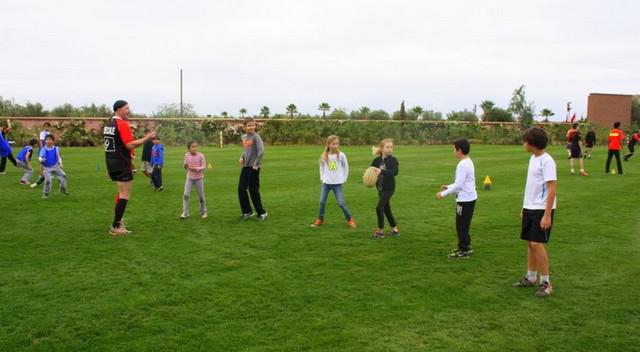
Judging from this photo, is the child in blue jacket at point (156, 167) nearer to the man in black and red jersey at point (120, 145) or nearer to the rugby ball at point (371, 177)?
the man in black and red jersey at point (120, 145)

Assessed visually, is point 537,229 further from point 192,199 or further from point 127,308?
point 192,199

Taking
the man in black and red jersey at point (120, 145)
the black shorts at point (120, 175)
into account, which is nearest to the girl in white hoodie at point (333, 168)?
the man in black and red jersey at point (120, 145)

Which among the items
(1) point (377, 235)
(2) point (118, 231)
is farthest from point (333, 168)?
(2) point (118, 231)

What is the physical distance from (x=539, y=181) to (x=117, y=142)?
6.19 metres

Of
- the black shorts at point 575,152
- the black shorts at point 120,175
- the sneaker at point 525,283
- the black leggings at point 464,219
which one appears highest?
the black shorts at point 575,152

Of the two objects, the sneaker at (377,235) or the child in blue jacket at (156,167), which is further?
the child in blue jacket at (156,167)

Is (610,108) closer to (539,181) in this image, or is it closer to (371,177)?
(371,177)

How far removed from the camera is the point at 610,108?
57.3 m

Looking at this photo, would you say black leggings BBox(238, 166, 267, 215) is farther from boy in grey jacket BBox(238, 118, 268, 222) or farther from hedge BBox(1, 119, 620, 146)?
hedge BBox(1, 119, 620, 146)

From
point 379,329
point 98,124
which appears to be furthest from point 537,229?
point 98,124

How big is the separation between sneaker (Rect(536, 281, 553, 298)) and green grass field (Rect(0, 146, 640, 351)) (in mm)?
92

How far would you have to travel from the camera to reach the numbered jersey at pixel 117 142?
28.7 ft

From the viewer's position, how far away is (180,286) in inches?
252

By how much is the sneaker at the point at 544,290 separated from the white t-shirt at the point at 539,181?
0.86 metres
